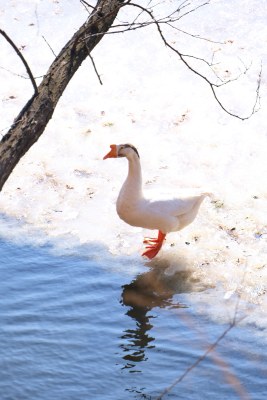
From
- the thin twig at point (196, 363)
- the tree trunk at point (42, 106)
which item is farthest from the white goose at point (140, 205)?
the tree trunk at point (42, 106)

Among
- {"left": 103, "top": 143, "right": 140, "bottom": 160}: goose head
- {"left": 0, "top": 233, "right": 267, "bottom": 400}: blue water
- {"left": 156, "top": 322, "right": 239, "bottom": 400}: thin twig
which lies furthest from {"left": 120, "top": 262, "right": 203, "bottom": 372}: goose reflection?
{"left": 103, "top": 143, "right": 140, "bottom": 160}: goose head

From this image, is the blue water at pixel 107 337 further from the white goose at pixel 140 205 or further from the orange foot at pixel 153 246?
the white goose at pixel 140 205

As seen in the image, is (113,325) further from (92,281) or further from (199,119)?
(199,119)

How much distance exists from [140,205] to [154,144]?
1.91 meters

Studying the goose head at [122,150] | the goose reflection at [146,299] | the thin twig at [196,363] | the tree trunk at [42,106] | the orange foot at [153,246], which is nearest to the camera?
the tree trunk at [42,106]

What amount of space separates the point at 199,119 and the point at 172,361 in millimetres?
3766

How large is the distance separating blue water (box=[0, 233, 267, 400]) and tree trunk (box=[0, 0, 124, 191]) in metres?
1.96

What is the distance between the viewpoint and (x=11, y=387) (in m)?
5.28

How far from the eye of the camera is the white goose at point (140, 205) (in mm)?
6625

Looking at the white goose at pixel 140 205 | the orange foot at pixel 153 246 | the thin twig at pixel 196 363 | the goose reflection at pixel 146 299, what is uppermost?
the white goose at pixel 140 205

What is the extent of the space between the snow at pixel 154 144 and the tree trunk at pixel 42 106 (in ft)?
8.08

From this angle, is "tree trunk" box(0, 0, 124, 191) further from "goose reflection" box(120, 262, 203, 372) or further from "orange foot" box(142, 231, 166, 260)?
"orange foot" box(142, 231, 166, 260)

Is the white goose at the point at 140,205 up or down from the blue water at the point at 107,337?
up

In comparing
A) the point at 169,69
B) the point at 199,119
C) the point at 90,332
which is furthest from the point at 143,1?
the point at 90,332
